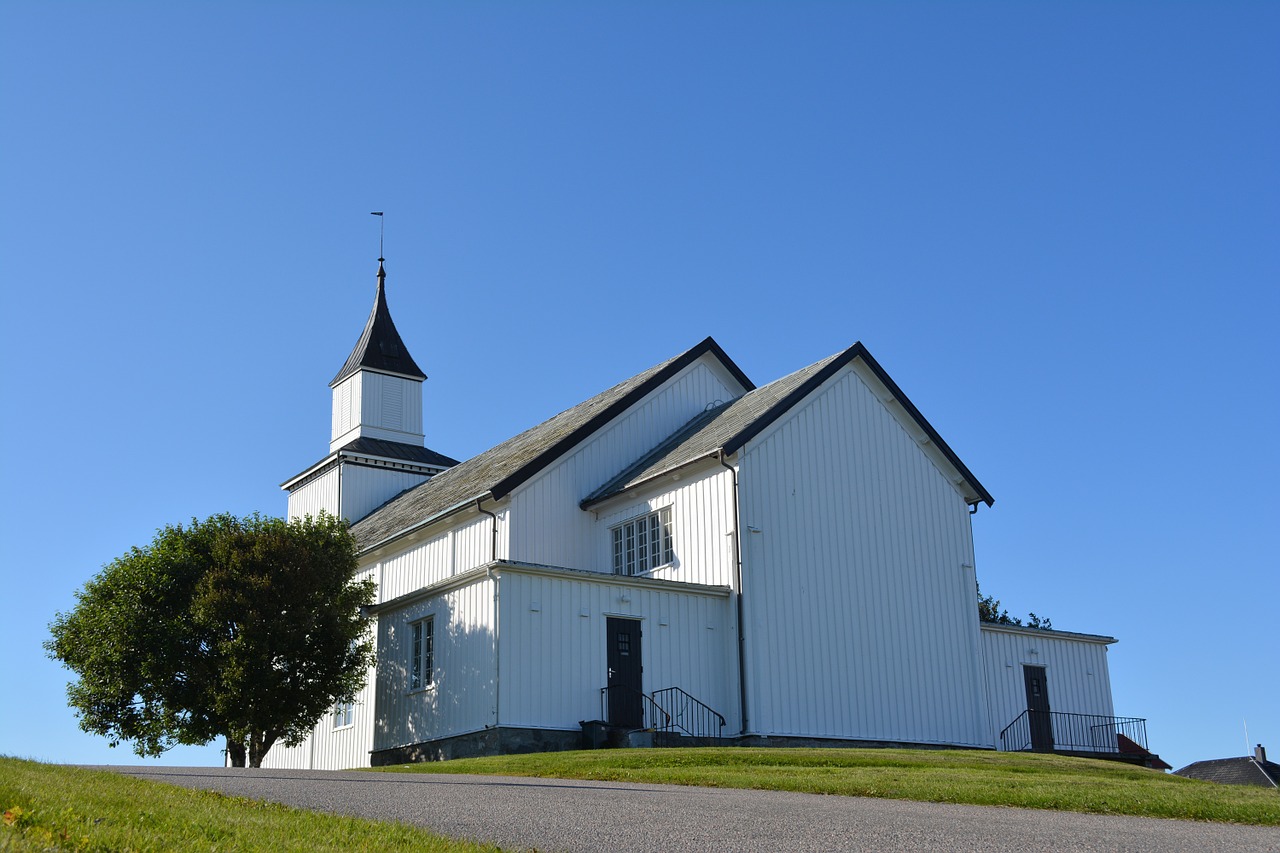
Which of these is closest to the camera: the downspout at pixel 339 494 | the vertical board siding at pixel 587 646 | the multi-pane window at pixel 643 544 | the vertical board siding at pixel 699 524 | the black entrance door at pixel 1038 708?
the vertical board siding at pixel 587 646

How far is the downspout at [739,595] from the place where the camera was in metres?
26.0

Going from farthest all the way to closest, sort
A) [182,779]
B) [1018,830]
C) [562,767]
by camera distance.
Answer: [562,767] < [182,779] < [1018,830]

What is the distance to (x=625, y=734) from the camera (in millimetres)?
24219

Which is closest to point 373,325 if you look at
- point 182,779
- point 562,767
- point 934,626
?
point 934,626

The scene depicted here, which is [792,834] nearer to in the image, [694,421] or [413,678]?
[413,678]

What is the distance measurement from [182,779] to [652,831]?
6242 mm

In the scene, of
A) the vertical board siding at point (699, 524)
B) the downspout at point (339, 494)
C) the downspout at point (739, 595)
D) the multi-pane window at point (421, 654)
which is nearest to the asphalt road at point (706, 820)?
the downspout at point (739, 595)

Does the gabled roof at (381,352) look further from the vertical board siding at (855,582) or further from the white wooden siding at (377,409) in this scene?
the vertical board siding at (855,582)

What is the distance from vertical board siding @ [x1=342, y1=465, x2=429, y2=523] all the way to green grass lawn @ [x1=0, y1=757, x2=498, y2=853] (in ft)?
94.5

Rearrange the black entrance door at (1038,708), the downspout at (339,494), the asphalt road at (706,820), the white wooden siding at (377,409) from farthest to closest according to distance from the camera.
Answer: the white wooden siding at (377,409), the downspout at (339,494), the black entrance door at (1038,708), the asphalt road at (706,820)

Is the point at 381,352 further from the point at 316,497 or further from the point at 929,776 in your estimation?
the point at 929,776

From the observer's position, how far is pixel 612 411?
3078 centimetres

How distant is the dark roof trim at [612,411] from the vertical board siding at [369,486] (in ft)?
39.4

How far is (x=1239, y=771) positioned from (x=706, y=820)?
142 feet
